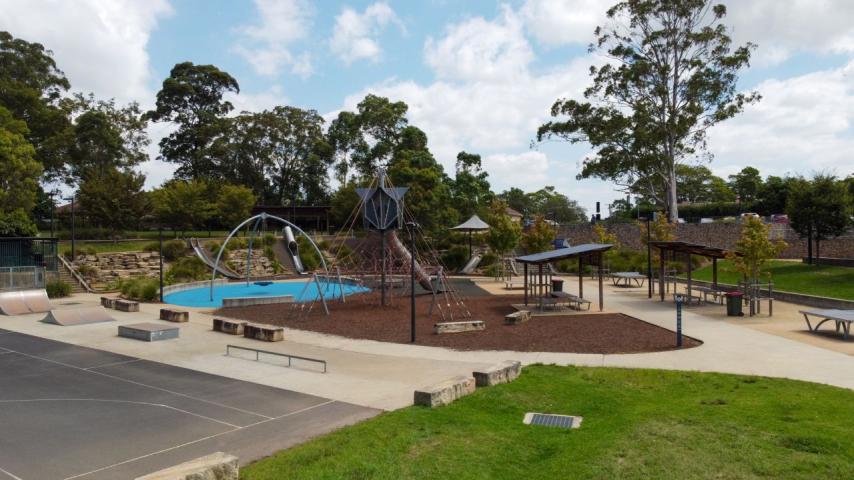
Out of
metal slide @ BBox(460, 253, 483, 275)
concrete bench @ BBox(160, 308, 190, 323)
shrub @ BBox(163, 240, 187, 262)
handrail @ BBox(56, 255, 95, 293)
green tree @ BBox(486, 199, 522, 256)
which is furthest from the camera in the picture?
metal slide @ BBox(460, 253, 483, 275)

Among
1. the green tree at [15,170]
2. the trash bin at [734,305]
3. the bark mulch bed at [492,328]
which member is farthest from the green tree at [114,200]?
the trash bin at [734,305]

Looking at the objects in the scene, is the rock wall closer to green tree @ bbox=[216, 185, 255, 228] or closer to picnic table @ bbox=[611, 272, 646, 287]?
picnic table @ bbox=[611, 272, 646, 287]

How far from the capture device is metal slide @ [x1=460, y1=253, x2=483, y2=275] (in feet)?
147

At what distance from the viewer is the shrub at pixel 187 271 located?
37169 mm

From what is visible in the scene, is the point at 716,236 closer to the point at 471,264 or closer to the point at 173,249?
the point at 471,264

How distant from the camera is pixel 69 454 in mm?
8289

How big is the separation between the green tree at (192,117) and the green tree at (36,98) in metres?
9.99

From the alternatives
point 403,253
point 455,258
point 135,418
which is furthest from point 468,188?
point 135,418

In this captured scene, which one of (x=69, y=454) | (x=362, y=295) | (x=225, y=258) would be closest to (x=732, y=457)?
(x=69, y=454)

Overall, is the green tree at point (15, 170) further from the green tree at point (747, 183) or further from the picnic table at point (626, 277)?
the green tree at point (747, 183)

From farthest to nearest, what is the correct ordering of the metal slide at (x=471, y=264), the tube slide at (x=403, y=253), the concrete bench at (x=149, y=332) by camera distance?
1. the metal slide at (x=471, y=264)
2. the tube slide at (x=403, y=253)
3. the concrete bench at (x=149, y=332)

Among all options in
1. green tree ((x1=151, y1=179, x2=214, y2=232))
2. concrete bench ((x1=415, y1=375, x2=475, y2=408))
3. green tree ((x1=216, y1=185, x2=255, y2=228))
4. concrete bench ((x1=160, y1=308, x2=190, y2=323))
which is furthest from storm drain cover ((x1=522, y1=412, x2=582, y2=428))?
green tree ((x1=216, y1=185, x2=255, y2=228))

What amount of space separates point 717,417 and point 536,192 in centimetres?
10558

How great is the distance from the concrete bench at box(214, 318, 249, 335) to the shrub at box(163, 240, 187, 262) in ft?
83.6
